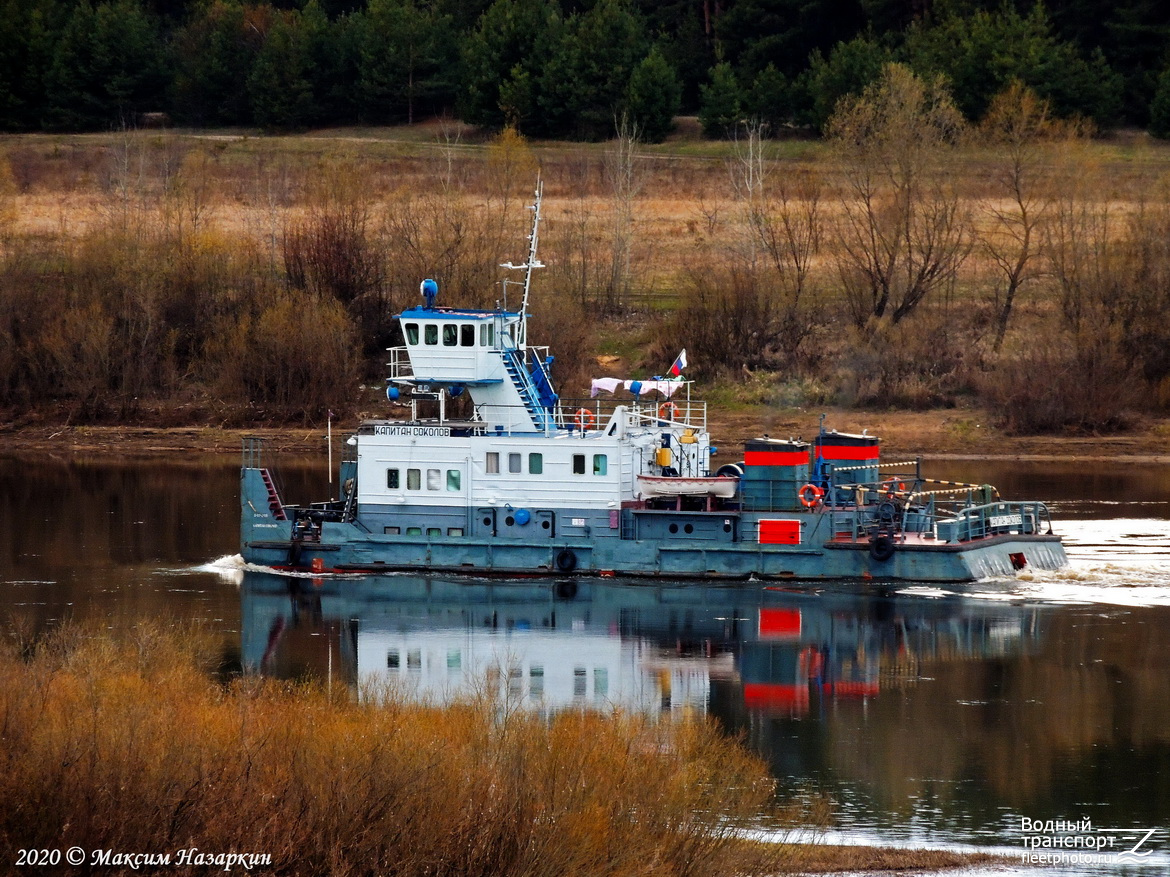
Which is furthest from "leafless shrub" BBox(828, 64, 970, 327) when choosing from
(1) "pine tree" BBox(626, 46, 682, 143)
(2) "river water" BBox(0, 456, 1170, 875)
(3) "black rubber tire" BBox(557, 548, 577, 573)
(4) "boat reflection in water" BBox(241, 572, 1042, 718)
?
(4) "boat reflection in water" BBox(241, 572, 1042, 718)

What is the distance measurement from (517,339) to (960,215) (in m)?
36.8

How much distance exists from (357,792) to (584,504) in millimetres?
21311

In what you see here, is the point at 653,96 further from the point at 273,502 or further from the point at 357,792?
the point at 357,792

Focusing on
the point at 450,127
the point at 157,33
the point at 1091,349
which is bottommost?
the point at 1091,349

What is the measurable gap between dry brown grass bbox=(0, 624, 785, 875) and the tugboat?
17968 mm

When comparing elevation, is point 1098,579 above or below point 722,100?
below

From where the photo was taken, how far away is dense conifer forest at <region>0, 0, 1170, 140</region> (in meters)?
87.7

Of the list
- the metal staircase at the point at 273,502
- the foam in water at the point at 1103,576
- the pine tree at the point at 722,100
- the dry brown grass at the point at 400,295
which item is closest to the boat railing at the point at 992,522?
the foam in water at the point at 1103,576

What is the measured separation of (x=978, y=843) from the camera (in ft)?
67.0

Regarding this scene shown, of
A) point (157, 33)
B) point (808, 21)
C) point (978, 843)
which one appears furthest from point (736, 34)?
point (978, 843)

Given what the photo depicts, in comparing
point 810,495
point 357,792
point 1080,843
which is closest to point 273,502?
point 810,495

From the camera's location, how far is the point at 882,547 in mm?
36344

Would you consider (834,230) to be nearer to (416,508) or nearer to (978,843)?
(416,508)

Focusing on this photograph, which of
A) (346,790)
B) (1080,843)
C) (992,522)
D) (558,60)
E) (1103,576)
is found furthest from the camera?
(558,60)
